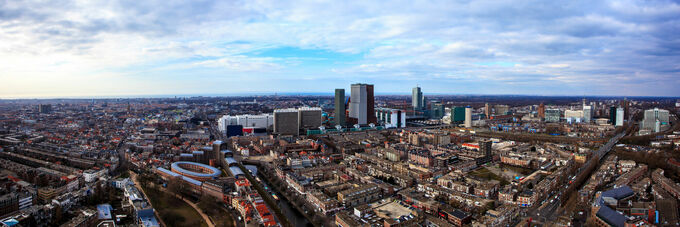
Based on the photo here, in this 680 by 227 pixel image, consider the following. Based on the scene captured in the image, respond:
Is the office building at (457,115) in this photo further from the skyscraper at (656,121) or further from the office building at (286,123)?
the office building at (286,123)

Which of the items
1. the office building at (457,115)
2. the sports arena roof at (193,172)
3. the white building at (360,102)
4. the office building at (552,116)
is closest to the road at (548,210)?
the sports arena roof at (193,172)

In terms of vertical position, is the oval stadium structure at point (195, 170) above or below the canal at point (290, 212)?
above

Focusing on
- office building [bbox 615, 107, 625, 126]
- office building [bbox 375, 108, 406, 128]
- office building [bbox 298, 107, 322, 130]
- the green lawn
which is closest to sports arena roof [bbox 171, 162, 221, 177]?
the green lawn

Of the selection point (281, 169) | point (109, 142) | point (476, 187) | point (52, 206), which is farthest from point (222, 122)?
point (476, 187)

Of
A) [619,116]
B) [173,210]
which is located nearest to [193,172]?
[173,210]

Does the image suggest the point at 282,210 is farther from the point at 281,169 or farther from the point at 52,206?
the point at 52,206

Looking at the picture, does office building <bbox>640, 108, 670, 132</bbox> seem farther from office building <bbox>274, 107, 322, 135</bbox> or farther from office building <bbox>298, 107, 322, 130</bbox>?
office building <bbox>274, 107, 322, 135</bbox>
